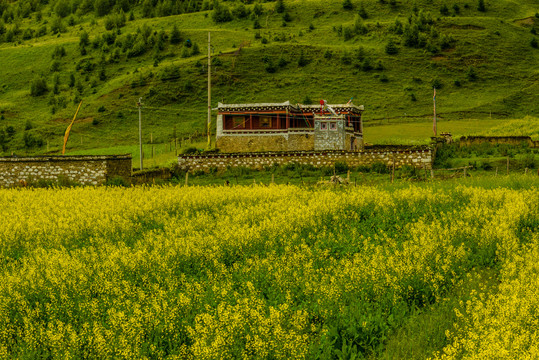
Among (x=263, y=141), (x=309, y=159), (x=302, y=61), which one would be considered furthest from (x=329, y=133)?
(x=302, y=61)

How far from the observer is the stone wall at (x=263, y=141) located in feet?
156

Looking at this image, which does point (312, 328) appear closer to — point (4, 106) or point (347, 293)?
point (347, 293)

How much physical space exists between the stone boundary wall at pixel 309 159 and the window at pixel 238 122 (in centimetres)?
961

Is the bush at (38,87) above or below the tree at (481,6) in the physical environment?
below

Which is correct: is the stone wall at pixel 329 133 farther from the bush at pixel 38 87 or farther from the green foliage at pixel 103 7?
the green foliage at pixel 103 7

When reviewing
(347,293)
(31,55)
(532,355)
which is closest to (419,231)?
(347,293)

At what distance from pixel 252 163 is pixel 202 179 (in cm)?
434

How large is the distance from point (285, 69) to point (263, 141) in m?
46.2

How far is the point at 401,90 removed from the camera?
266ft

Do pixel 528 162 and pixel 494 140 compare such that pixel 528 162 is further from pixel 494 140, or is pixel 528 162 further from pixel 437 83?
pixel 437 83

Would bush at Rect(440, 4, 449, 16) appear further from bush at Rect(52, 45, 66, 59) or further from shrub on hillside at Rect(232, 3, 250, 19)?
bush at Rect(52, 45, 66, 59)

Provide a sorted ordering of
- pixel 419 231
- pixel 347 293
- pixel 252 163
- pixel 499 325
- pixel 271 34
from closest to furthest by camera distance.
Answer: pixel 499 325 < pixel 347 293 < pixel 419 231 < pixel 252 163 < pixel 271 34

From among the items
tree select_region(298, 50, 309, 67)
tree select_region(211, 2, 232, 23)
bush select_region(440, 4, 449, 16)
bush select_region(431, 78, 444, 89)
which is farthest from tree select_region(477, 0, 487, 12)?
tree select_region(211, 2, 232, 23)

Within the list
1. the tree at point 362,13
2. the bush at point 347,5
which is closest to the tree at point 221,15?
the bush at point 347,5
